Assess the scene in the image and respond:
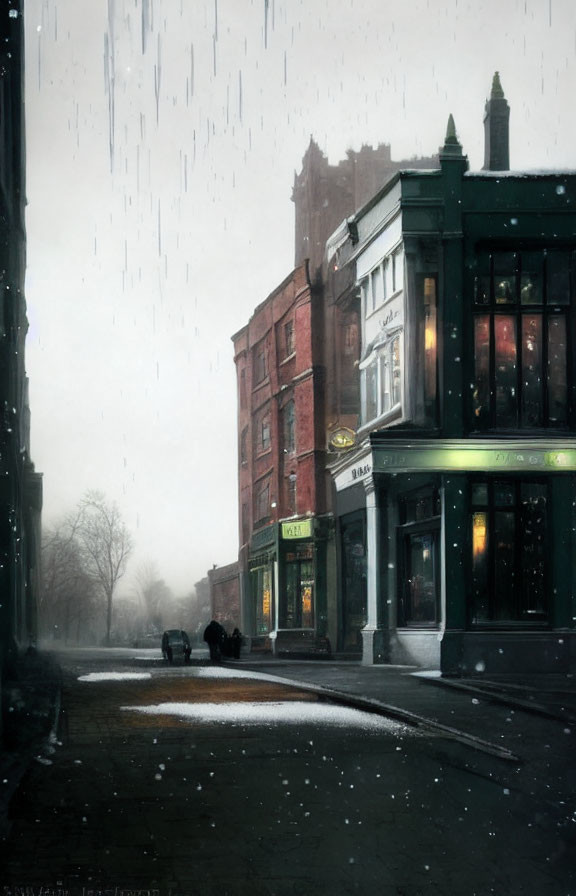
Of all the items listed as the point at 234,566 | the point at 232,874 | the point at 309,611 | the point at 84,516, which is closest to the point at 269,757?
the point at 232,874

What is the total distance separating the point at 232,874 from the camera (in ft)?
23.6

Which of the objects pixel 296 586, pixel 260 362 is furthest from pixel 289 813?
pixel 260 362

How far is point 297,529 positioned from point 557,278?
19.1 m

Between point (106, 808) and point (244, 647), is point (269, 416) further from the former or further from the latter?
point (106, 808)

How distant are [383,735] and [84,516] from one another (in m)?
91.9

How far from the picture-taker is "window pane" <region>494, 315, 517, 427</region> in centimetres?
2702

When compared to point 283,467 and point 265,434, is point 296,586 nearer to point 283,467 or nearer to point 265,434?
point 283,467

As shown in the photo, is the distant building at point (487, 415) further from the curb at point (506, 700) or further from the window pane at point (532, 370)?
the curb at point (506, 700)

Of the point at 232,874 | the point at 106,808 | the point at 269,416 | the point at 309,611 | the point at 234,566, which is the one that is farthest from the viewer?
the point at 234,566

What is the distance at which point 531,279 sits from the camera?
88.5ft

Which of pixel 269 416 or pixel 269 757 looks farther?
pixel 269 416

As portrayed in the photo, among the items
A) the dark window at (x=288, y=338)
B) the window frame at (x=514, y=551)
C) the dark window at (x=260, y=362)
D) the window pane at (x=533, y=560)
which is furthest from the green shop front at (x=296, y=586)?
the window pane at (x=533, y=560)

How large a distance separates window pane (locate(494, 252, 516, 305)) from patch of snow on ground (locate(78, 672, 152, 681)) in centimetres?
1220

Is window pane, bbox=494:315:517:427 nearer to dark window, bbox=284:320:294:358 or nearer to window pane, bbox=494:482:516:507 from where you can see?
window pane, bbox=494:482:516:507
